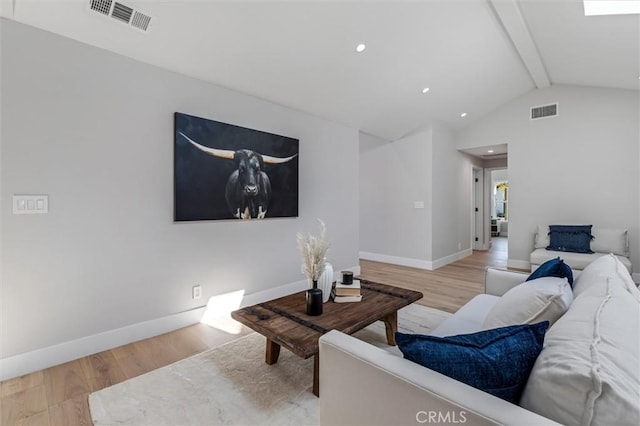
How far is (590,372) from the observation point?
644 mm

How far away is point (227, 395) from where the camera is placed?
1.76m

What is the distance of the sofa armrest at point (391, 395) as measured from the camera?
0.71 metres

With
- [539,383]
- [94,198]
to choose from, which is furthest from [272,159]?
[539,383]

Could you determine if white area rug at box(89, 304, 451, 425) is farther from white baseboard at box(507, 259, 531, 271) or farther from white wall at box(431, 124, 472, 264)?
white baseboard at box(507, 259, 531, 271)

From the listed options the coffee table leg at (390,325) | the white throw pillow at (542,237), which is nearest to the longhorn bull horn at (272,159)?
the coffee table leg at (390,325)

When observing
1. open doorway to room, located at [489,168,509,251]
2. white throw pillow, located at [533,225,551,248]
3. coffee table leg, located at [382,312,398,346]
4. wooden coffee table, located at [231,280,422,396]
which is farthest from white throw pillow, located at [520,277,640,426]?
open doorway to room, located at [489,168,509,251]

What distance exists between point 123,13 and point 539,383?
2982mm

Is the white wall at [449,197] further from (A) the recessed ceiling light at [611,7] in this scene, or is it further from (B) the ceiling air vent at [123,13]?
(B) the ceiling air vent at [123,13]

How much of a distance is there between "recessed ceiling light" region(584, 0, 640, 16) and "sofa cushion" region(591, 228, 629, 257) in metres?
3.11

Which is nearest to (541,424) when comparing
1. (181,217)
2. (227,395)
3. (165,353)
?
(227,395)

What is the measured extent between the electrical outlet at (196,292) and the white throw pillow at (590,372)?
2.67 m

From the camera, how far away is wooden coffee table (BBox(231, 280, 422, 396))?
63.4 inches

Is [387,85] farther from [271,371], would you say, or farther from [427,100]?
[271,371]

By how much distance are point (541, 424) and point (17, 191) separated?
2.89 meters
